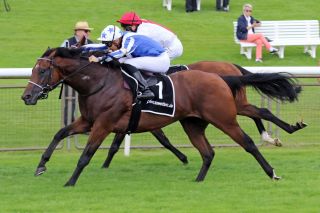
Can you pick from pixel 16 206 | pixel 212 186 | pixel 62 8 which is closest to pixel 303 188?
pixel 212 186

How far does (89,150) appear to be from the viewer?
841cm

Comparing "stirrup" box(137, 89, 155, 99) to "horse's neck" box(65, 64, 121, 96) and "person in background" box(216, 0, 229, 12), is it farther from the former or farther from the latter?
"person in background" box(216, 0, 229, 12)

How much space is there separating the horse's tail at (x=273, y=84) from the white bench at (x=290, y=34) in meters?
9.19

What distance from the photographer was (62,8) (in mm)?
22594

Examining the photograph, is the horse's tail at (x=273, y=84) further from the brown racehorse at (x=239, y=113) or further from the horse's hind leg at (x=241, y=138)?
the horse's hind leg at (x=241, y=138)

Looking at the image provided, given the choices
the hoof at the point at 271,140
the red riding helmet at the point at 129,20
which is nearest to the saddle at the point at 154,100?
the red riding helmet at the point at 129,20

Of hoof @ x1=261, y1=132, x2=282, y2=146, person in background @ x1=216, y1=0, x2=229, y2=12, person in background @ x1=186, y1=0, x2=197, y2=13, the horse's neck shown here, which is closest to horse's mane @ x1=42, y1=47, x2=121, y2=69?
the horse's neck

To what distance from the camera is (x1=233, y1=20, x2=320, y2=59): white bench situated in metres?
18.8

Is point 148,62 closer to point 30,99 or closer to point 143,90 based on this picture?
point 143,90

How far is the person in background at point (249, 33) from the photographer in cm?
1791

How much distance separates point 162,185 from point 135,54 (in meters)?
1.47

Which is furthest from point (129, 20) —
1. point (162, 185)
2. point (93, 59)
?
point (162, 185)

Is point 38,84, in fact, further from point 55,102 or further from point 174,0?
point 174,0

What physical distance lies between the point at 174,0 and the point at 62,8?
3.38m
